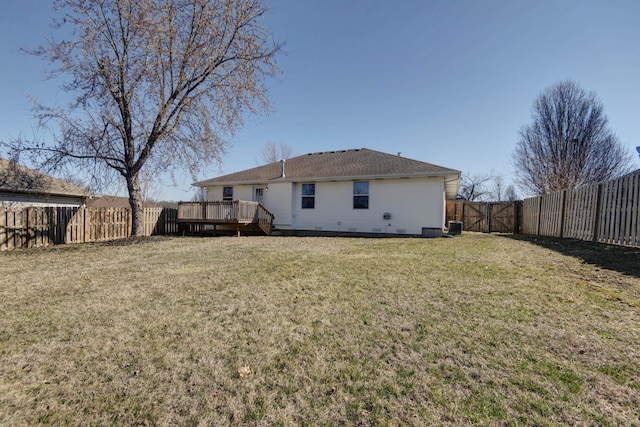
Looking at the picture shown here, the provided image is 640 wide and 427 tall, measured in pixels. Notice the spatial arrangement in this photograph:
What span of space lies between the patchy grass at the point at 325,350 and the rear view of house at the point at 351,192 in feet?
24.8

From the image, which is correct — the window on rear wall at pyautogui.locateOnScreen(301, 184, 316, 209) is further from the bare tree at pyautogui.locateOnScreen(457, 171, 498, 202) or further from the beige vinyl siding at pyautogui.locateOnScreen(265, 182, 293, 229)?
the bare tree at pyautogui.locateOnScreen(457, 171, 498, 202)

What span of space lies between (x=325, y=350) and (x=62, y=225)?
1258cm

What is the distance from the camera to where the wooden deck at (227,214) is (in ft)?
43.2

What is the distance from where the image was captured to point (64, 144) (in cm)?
996

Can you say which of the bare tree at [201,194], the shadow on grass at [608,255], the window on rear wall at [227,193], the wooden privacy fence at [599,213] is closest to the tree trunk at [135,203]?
the bare tree at [201,194]

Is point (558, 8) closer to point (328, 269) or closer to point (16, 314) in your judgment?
point (328, 269)

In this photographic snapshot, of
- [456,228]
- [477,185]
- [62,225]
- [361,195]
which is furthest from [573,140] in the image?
Answer: [62,225]

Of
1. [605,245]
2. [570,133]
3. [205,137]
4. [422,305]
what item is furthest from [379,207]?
[570,133]

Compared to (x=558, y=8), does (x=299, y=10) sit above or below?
above

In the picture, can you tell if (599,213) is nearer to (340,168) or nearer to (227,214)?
(340,168)

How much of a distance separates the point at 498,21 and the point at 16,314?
43.4 feet

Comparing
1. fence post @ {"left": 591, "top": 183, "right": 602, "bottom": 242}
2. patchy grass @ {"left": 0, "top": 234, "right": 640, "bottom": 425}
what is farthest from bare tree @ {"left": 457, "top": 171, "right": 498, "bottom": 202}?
patchy grass @ {"left": 0, "top": 234, "right": 640, "bottom": 425}

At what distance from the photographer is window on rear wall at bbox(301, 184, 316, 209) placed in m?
14.4

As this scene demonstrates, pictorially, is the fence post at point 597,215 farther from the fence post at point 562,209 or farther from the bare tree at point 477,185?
the bare tree at point 477,185
